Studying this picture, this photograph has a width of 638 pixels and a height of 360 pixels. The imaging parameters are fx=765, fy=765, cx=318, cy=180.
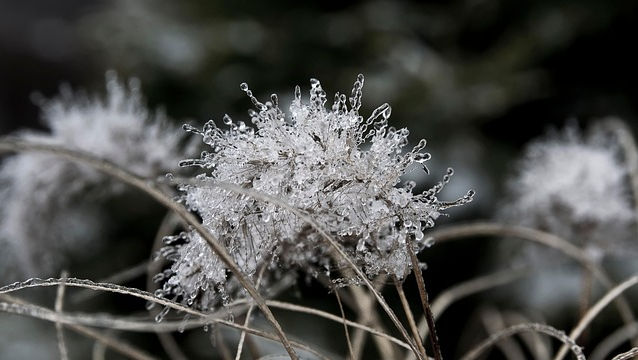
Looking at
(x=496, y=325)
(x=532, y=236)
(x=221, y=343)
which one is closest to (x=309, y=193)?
(x=221, y=343)

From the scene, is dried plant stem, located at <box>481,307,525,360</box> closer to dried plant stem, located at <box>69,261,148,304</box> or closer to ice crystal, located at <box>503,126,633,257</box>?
ice crystal, located at <box>503,126,633,257</box>

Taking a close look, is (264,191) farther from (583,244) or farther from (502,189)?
(502,189)

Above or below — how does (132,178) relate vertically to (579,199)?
below

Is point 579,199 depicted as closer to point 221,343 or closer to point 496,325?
point 496,325

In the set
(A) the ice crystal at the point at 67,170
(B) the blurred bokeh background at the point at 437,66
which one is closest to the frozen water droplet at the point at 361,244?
(A) the ice crystal at the point at 67,170

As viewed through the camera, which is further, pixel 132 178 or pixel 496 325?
pixel 496 325

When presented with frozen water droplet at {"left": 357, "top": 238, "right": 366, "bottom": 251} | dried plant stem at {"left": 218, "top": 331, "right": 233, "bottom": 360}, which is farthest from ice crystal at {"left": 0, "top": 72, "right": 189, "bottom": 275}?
frozen water droplet at {"left": 357, "top": 238, "right": 366, "bottom": 251}
